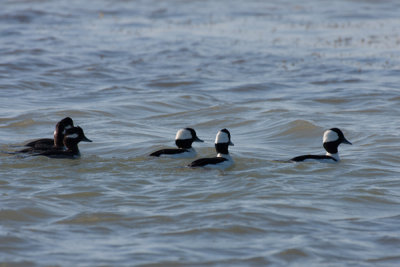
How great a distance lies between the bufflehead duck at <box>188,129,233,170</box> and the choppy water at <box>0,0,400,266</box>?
5.1 inches

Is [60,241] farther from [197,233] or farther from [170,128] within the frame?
[170,128]

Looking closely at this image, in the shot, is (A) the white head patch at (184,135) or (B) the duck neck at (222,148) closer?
(B) the duck neck at (222,148)

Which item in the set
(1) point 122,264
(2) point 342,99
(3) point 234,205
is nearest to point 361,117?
(2) point 342,99

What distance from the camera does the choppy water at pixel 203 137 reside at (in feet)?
25.9

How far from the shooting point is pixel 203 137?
14148mm

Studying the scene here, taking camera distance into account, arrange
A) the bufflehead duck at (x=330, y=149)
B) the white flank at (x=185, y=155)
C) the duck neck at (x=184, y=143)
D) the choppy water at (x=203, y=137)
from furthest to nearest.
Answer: the duck neck at (x=184, y=143) → the white flank at (x=185, y=155) → the bufflehead duck at (x=330, y=149) → the choppy water at (x=203, y=137)

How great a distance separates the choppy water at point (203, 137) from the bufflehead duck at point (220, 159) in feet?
0.42

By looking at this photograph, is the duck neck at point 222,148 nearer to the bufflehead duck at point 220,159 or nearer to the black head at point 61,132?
the bufflehead duck at point 220,159

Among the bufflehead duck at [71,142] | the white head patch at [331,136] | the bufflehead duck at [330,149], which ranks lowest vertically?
the bufflehead duck at [330,149]

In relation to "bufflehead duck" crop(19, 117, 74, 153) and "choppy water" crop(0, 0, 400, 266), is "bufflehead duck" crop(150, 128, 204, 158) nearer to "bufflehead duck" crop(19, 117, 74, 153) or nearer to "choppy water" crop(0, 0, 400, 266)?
"choppy water" crop(0, 0, 400, 266)

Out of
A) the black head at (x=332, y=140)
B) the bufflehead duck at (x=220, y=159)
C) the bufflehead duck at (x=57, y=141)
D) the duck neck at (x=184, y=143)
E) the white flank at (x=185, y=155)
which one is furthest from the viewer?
the duck neck at (x=184, y=143)

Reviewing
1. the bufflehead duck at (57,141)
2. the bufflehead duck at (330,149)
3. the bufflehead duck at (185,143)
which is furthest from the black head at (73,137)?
the bufflehead duck at (330,149)

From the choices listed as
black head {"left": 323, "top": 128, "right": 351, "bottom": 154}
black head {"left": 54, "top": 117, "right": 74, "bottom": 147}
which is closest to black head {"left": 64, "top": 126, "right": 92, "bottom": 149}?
black head {"left": 54, "top": 117, "right": 74, "bottom": 147}

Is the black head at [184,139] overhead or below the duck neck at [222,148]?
overhead
